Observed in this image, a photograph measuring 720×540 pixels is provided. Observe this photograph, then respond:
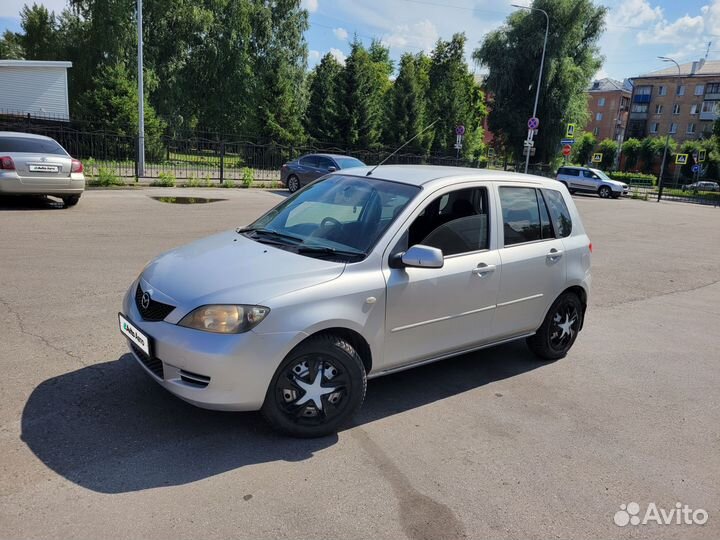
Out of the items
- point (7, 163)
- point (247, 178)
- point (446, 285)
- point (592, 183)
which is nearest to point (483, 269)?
point (446, 285)

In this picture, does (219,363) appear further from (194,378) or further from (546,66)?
(546,66)

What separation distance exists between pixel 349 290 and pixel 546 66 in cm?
4361

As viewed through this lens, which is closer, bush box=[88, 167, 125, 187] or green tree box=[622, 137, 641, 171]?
bush box=[88, 167, 125, 187]

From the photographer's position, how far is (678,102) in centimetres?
8281

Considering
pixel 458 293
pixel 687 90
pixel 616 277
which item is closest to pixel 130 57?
pixel 616 277

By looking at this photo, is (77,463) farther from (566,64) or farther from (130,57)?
(566,64)

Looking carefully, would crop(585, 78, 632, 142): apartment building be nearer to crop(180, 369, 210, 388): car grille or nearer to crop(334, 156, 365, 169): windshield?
crop(334, 156, 365, 169): windshield

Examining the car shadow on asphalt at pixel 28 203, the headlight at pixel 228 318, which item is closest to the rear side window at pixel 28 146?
the car shadow on asphalt at pixel 28 203

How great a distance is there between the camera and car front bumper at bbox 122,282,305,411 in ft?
10.1

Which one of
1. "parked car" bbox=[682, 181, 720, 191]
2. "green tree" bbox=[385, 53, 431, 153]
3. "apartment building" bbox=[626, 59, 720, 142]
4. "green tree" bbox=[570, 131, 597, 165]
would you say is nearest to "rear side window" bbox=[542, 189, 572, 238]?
"green tree" bbox=[385, 53, 431, 153]

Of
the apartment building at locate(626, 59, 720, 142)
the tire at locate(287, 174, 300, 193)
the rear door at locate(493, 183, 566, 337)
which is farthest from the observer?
the apartment building at locate(626, 59, 720, 142)

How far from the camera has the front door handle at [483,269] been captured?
4.12 meters

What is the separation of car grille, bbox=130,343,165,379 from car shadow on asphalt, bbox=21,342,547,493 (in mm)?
372

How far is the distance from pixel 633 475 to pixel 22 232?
9413mm
